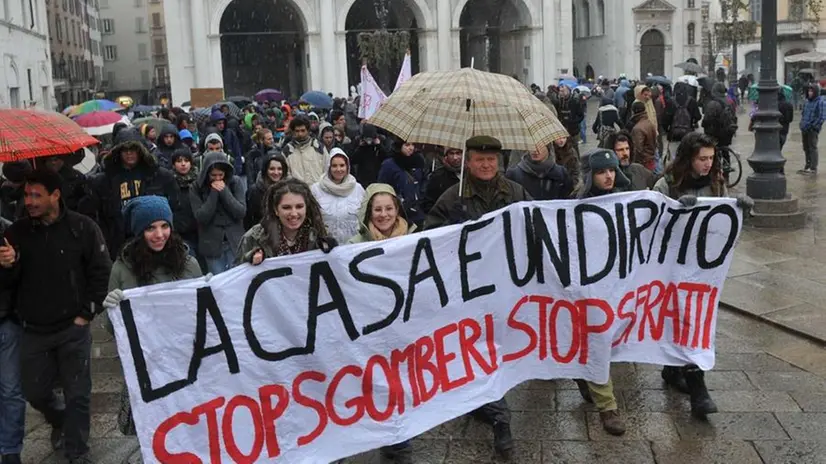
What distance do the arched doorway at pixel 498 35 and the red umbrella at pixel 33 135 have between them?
128 ft

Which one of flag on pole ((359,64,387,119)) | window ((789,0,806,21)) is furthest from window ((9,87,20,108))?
window ((789,0,806,21))

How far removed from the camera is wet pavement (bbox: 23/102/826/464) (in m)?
4.82

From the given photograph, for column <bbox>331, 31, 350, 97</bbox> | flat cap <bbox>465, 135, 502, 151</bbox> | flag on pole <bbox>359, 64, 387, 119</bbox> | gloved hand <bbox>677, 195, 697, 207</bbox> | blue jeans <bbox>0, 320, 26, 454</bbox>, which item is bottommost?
blue jeans <bbox>0, 320, 26, 454</bbox>

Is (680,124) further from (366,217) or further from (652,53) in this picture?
(652,53)

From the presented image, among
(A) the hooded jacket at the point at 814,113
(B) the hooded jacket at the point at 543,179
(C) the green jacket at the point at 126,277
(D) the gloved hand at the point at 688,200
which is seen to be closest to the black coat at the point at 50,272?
(C) the green jacket at the point at 126,277

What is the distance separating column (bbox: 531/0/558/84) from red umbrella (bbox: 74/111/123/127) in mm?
30734

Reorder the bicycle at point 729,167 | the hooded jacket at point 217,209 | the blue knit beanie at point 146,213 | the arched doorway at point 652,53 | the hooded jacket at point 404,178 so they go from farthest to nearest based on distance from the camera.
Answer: the arched doorway at point 652,53, the bicycle at point 729,167, the hooded jacket at point 404,178, the hooded jacket at point 217,209, the blue knit beanie at point 146,213

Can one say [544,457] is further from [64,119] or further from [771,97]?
[771,97]

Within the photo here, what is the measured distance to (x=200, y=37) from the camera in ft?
126

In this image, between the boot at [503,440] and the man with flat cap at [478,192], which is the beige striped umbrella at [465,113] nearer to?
the man with flat cap at [478,192]

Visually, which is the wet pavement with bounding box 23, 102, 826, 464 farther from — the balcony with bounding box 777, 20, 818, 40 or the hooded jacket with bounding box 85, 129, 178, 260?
the balcony with bounding box 777, 20, 818, 40

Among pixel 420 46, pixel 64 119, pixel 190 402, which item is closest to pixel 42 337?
pixel 190 402

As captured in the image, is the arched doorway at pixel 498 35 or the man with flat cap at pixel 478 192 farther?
the arched doorway at pixel 498 35

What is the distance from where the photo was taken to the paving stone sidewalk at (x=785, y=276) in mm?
7148
